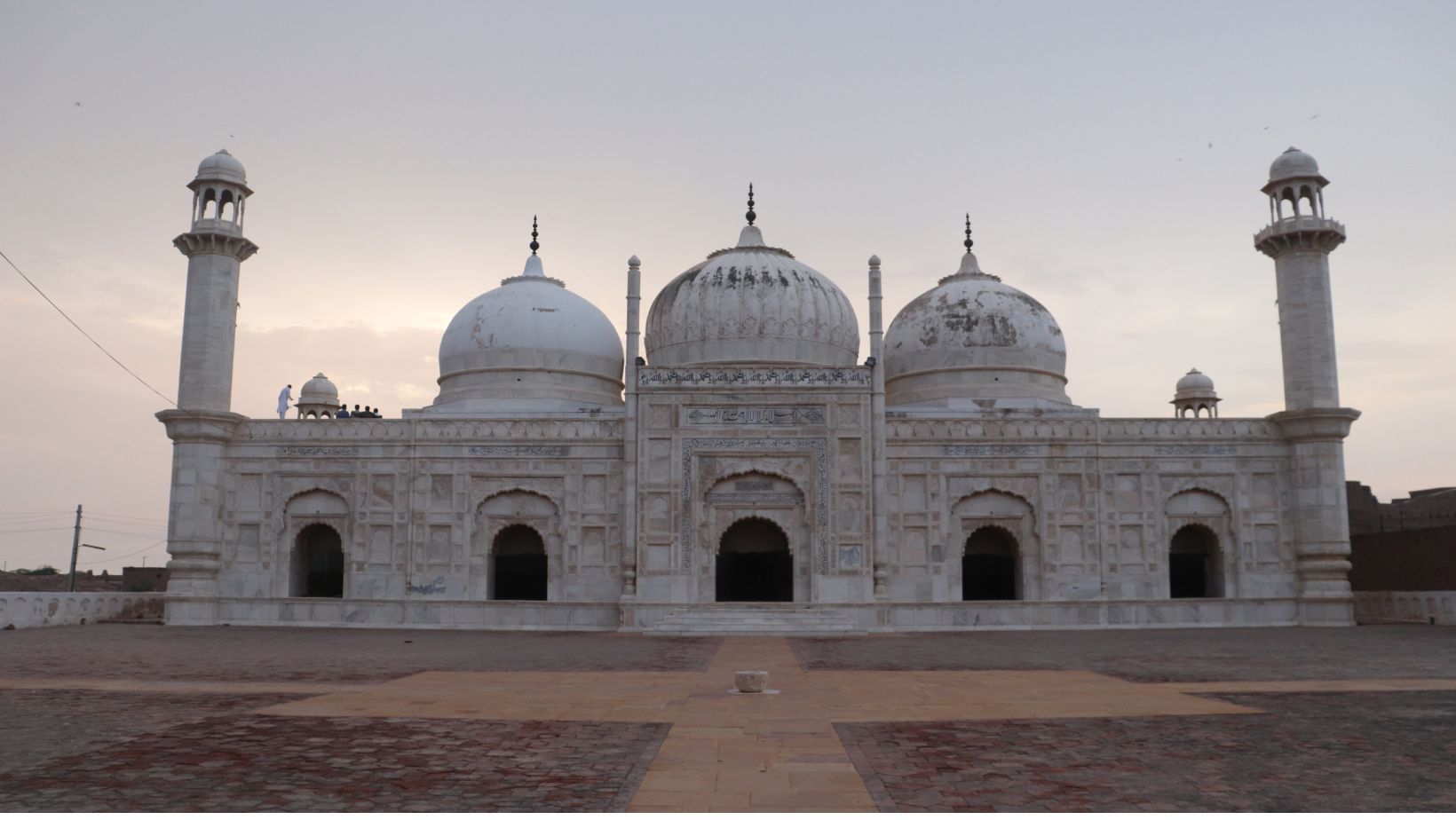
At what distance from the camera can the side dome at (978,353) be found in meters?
27.2

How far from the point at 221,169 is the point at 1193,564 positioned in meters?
24.1

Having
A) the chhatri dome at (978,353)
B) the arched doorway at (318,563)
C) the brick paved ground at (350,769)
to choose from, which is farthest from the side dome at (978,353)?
the brick paved ground at (350,769)

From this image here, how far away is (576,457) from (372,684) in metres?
13.3

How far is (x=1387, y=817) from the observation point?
4.35 m

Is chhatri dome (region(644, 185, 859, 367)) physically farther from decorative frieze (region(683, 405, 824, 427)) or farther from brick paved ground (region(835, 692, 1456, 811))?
brick paved ground (region(835, 692, 1456, 811))

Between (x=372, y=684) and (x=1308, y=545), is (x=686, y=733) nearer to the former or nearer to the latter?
(x=372, y=684)

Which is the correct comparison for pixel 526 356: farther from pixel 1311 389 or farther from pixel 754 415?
pixel 1311 389

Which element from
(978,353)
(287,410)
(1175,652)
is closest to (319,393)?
(287,410)

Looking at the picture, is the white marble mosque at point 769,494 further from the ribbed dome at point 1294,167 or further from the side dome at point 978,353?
the side dome at point 978,353

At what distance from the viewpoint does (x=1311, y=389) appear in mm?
23109

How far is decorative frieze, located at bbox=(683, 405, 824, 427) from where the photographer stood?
74.8ft

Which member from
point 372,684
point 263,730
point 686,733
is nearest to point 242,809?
point 263,730

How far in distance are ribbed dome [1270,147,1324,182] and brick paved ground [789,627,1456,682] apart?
10137 millimetres

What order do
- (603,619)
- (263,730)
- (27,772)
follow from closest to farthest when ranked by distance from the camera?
(27,772) → (263,730) → (603,619)
